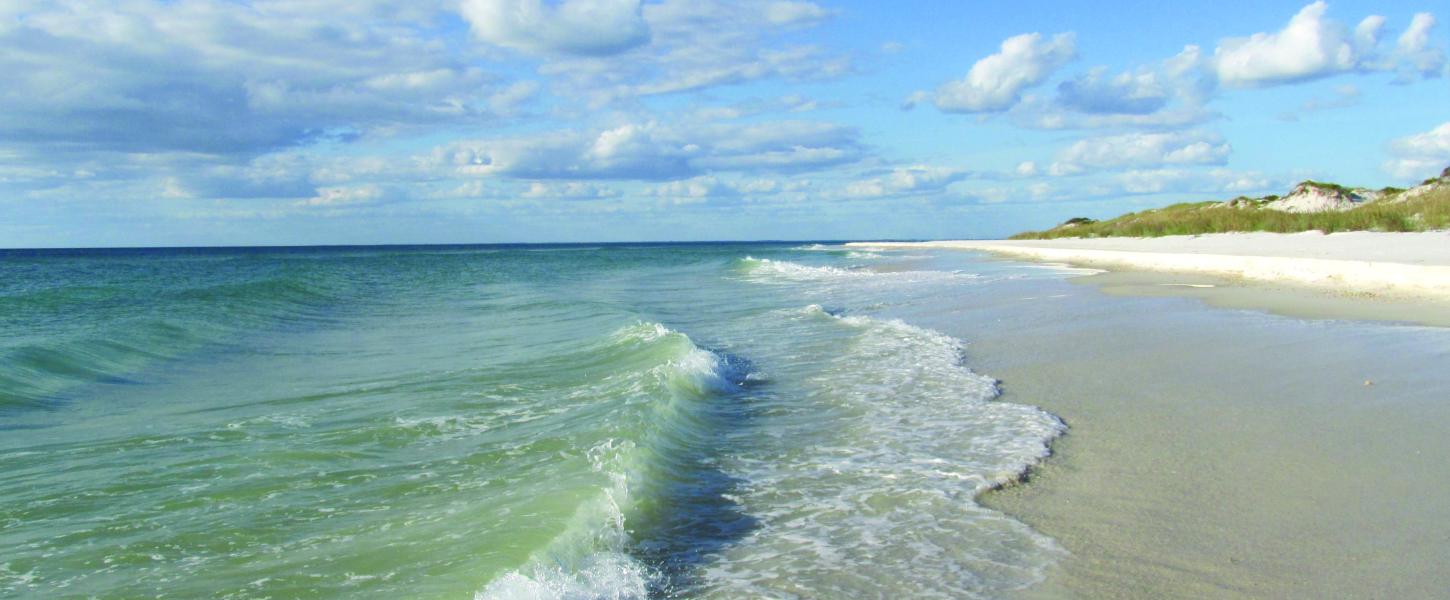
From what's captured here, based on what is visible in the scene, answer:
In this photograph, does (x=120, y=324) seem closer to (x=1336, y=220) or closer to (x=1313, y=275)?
(x=1313, y=275)

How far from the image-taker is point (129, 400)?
998 centimetres

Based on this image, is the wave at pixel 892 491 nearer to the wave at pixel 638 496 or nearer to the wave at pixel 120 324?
the wave at pixel 638 496

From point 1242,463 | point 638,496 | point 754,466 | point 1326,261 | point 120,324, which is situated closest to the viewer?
point 638,496

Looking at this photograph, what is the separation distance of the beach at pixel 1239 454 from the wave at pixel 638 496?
187 centimetres

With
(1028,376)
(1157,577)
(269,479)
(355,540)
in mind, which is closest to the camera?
(1157,577)

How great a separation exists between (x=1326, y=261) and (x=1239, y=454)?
15128mm

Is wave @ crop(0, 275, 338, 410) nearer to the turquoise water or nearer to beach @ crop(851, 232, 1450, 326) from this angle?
the turquoise water

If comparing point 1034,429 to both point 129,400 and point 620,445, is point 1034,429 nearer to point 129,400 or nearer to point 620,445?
point 620,445

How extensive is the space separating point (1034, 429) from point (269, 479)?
541 cm

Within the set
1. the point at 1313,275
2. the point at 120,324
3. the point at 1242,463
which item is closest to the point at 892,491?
the point at 1242,463

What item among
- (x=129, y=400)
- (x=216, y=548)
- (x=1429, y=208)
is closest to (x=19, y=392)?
(x=129, y=400)

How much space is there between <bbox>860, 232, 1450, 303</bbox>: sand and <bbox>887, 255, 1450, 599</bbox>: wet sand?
4.79 metres

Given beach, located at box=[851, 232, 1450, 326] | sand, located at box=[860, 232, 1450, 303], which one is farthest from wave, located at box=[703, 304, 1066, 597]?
sand, located at box=[860, 232, 1450, 303]

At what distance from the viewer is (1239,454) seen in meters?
6.02
